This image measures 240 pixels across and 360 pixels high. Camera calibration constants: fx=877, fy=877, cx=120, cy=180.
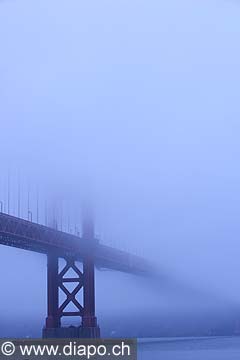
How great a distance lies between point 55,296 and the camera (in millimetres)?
44938

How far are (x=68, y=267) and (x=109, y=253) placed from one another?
3.85 meters

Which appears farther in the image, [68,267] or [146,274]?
[146,274]

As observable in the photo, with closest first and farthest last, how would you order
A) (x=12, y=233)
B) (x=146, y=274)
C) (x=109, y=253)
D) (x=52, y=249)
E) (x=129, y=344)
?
(x=129, y=344)
(x=12, y=233)
(x=52, y=249)
(x=109, y=253)
(x=146, y=274)

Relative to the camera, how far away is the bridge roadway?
37625mm

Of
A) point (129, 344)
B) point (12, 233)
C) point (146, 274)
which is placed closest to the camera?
point (129, 344)

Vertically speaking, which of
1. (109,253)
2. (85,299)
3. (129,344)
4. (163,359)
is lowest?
(129,344)

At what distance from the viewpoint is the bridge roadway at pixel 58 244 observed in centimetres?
3762

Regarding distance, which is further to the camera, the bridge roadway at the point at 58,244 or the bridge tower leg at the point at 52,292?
the bridge tower leg at the point at 52,292

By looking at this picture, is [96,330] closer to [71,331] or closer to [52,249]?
[71,331]

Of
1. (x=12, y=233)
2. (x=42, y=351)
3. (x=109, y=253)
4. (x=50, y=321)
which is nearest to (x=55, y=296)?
(x=50, y=321)

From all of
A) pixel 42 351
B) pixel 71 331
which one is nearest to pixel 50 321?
pixel 71 331

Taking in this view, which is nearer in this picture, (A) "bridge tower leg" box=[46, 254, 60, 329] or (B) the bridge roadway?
A: (B) the bridge roadway

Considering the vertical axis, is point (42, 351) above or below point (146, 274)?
below

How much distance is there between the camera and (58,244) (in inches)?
1667
